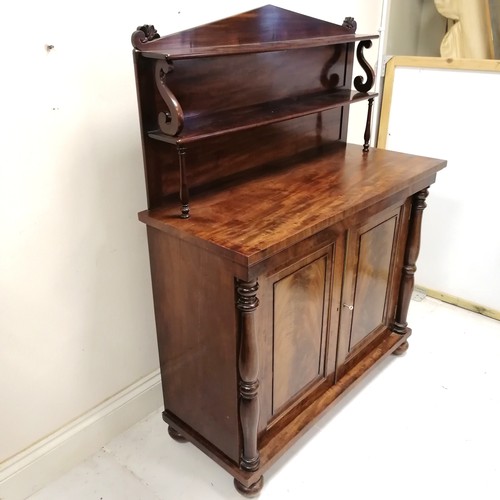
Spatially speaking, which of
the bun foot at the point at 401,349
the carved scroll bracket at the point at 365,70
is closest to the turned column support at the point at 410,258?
the bun foot at the point at 401,349

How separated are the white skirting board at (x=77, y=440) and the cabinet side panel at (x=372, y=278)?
2.54 ft

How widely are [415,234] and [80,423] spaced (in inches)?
54.1

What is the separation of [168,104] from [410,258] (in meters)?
1.19

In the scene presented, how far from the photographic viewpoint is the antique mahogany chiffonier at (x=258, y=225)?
124cm

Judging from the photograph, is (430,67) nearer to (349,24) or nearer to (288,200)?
(349,24)

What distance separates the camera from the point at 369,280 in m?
1.76

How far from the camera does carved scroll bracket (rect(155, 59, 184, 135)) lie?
1.17 m

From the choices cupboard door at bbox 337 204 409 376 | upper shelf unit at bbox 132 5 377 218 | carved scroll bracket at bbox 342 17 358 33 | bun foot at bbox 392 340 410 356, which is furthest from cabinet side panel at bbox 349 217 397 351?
carved scroll bracket at bbox 342 17 358 33

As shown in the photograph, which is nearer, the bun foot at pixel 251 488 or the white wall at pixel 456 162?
the bun foot at pixel 251 488

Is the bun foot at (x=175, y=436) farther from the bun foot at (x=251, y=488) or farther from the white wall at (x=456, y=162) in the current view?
the white wall at (x=456, y=162)

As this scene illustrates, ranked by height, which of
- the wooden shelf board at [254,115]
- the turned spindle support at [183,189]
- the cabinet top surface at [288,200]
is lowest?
the cabinet top surface at [288,200]

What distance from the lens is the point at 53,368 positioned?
1.48m

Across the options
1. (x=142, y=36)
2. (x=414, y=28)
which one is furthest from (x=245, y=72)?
(x=414, y=28)

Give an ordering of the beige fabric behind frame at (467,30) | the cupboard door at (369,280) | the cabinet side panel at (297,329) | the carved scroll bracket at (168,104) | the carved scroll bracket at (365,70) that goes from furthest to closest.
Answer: the beige fabric behind frame at (467,30) < the carved scroll bracket at (365,70) < the cupboard door at (369,280) < the cabinet side panel at (297,329) < the carved scroll bracket at (168,104)
